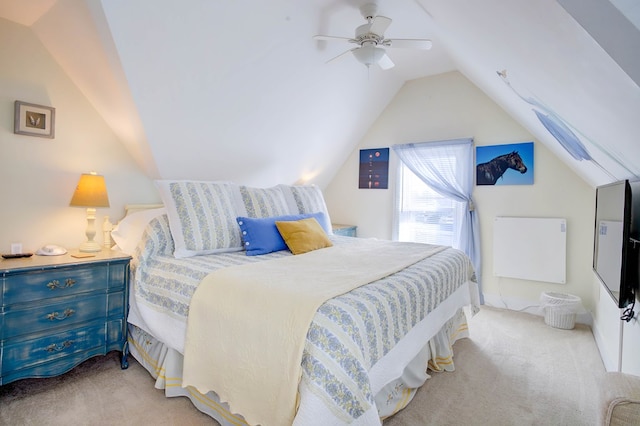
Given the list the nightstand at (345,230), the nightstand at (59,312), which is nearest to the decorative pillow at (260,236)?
the nightstand at (59,312)

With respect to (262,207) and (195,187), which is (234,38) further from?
(262,207)

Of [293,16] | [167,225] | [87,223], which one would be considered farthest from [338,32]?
[87,223]

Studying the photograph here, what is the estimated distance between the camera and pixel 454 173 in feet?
12.8

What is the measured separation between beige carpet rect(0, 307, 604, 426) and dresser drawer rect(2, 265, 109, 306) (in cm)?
57

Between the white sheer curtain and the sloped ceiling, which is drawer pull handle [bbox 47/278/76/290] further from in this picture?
the white sheer curtain

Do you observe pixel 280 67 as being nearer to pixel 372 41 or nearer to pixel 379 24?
pixel 372 41

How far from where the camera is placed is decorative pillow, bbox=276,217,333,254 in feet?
8.03

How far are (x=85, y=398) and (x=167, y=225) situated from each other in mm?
1086

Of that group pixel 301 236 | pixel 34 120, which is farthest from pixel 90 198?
pixel 301 236

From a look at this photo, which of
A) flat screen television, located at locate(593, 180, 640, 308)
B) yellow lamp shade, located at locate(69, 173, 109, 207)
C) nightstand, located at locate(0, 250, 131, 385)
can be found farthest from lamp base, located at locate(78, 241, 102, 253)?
flat screen television, located at locate(593, 180, 640, 308)

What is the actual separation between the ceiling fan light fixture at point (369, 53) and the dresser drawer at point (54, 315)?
2.46 m

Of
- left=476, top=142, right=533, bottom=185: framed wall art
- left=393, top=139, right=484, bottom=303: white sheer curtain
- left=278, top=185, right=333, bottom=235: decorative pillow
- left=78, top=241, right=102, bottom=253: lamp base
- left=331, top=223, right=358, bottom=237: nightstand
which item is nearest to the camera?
left=78, top=241, right=102, bottom=253: lamp base

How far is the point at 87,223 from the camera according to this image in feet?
7.97

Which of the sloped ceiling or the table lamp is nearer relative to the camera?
the sloped ceiling
